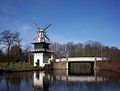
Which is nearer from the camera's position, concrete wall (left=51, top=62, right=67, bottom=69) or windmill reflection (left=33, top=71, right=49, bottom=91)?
windmill reflection (left=33, top=71, right=49, bottom=91)

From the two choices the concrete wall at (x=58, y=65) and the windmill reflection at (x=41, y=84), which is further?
the concrete wall at (x=58, y=65)

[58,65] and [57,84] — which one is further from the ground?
[58,65]

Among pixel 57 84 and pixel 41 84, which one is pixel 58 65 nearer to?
pixel 57 84

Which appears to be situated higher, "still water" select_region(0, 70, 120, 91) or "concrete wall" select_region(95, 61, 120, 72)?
"concrete wall" select_region(95, 61, 120, 72)

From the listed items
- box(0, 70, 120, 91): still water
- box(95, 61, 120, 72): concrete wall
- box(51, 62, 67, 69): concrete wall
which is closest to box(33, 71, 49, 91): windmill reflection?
box(0, 70, 120, 91): still water

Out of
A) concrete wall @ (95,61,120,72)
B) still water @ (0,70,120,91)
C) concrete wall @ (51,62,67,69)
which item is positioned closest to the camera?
still water @ (0,70,120,91)

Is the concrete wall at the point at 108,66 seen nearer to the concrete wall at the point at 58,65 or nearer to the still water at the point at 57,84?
the concrete wall at the point at 58,65

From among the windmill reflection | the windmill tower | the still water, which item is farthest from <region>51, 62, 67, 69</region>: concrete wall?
the windmill reflection

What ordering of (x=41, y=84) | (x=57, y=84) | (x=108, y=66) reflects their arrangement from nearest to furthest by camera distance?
1. (x=41, y=84)
2. (x=57, y=84)
3. (x=108, y=66)

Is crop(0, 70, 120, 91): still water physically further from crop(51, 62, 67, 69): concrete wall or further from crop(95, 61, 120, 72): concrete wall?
crop(51, 62, 67, 69): concrete wall

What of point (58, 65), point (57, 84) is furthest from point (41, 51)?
point (57, 84)

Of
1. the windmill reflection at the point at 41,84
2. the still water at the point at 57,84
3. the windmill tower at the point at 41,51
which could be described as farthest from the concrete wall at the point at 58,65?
the windmill reflection at the point at 41,84

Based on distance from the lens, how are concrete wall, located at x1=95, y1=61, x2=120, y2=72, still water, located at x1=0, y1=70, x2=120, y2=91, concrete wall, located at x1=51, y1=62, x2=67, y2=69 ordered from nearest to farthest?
still water, located at x1=0, y1=70, x2=120, y2=91 → concrete wall, located at x1=95, y1=61, x2=120, y2=72 → concrete wall, located at x1=51, y1=62, x2=67, y2=69

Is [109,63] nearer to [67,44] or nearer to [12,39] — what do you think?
[12,39]
